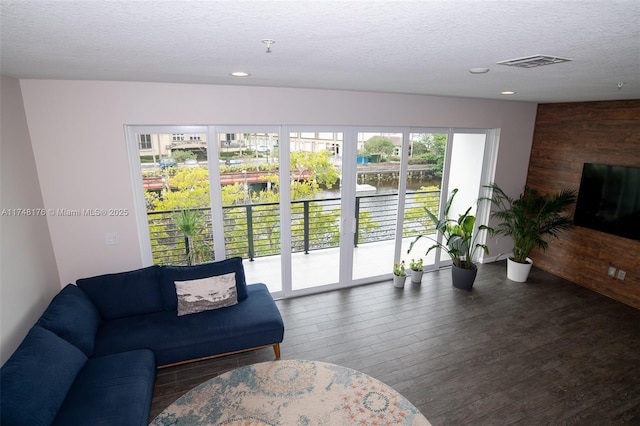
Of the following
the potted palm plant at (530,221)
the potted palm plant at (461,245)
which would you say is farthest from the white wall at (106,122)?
the potted palm plant at (530,221)

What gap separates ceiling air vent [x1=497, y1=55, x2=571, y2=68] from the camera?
1.94 meters

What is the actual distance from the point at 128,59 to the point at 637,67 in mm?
3241

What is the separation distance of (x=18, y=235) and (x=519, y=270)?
610cm

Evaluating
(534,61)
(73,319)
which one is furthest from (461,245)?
(73,319)

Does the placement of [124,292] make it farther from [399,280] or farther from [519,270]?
[519,270]

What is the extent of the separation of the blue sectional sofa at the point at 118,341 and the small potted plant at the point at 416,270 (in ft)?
7.69

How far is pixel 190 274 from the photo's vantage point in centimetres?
359

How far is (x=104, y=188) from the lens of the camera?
11.5 ft

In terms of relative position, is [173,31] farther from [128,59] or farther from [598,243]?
[598,243]

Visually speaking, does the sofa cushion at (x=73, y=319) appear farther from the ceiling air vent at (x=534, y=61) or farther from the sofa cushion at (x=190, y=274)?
the ceiling air vent at (x=534, y=61)

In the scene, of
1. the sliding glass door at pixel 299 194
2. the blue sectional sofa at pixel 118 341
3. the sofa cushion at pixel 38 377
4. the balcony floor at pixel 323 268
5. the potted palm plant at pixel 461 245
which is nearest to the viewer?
the sofa cushion at pixel 38 377

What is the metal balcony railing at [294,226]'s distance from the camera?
4012 millimetres

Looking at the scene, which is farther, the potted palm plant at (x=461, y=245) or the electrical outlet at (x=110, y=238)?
the potted palm plant at (x=461, y=245)

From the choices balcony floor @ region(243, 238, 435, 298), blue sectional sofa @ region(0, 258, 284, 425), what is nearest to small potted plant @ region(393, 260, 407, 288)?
balcony floor @ region(243, 238, 435, 298)
